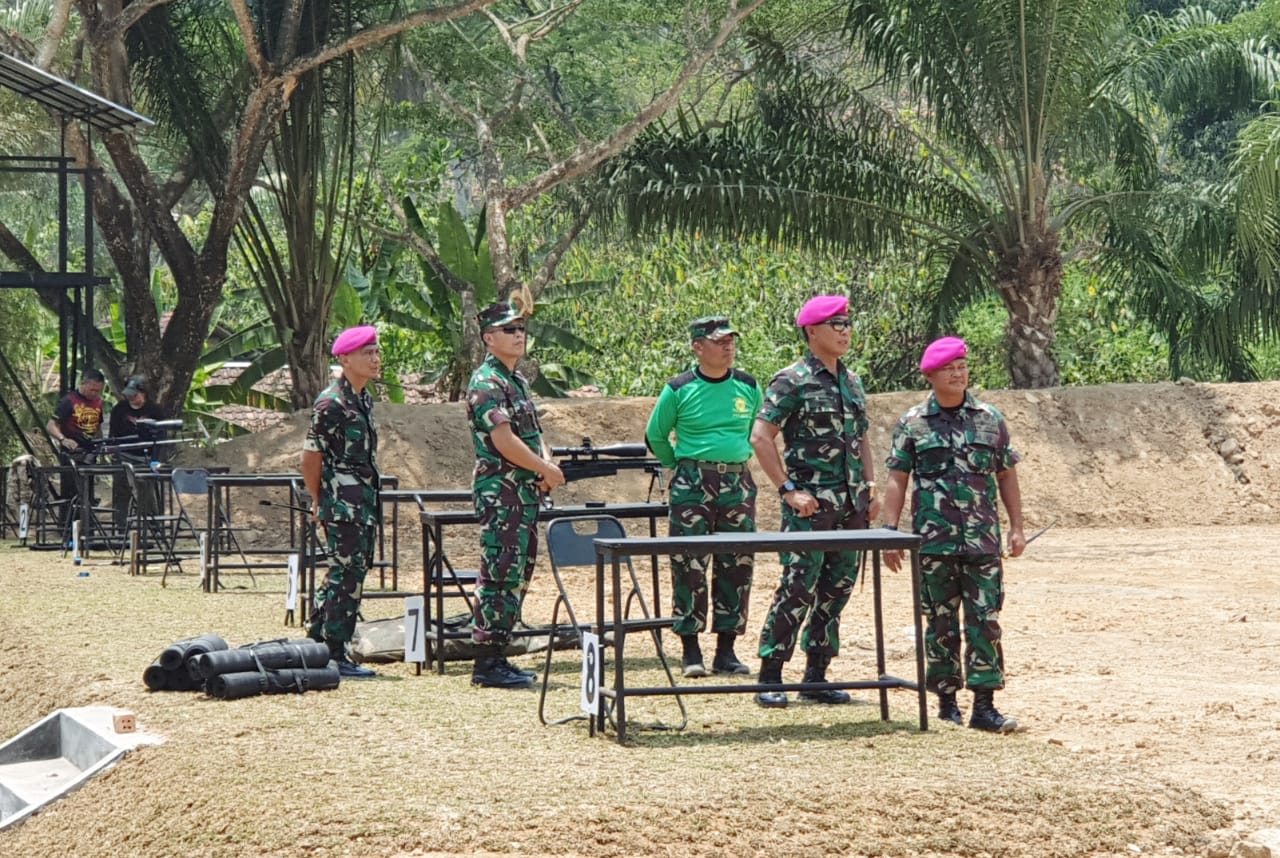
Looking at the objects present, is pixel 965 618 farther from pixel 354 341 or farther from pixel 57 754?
pixel 57 754

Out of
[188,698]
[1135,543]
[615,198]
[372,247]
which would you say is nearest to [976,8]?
[615,198]

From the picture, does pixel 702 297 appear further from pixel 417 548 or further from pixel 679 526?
pixel 679 526

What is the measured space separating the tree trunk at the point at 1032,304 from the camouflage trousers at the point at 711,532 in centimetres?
1270

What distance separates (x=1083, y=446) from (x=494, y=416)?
14.0m

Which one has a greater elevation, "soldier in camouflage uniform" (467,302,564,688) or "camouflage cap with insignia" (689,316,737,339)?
"camouflage cap with insignia" (689,316,737,339)

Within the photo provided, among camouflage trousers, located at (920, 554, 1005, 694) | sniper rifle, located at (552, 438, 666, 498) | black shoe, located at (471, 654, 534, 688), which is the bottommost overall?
black shoe, located at (471, 654, 534, 688)

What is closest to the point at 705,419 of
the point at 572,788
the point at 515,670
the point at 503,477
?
the point at 503,477

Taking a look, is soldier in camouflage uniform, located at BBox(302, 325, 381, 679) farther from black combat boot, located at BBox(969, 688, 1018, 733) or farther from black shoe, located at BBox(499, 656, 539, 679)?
black combat boot, located at BBox(969, 688, 1018, 733)

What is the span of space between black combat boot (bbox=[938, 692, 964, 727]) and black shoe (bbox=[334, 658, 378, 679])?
2.90 m

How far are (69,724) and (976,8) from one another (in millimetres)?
13530

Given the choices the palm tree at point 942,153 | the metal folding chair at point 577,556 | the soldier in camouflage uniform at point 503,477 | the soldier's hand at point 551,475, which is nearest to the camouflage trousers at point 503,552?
the soldier in camouflage uniform at point 503,477

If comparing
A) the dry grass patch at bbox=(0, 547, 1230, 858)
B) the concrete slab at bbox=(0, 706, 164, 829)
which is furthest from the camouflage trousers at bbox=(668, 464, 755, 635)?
the concrete slab at bbox=(0, 706, 164, 829)

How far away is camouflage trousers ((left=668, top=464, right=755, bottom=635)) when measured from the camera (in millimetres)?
8117

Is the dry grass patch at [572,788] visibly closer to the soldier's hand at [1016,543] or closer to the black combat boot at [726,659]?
the black combat boot at [726,659]
